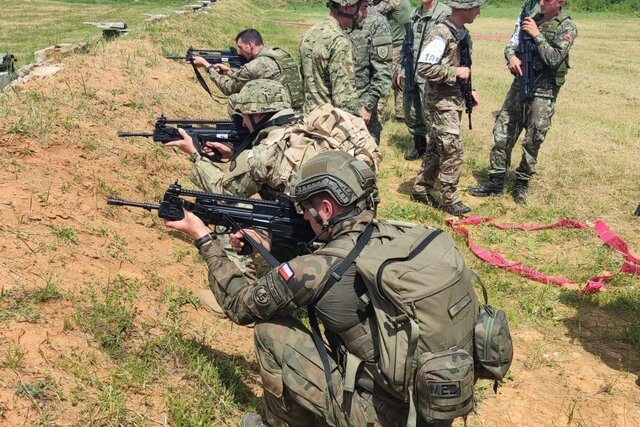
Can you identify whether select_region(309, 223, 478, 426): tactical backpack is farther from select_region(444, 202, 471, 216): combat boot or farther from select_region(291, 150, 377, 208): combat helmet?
select_region(444, 202, 471, 216): combat boot

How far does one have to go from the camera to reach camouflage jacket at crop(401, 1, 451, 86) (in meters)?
8.54

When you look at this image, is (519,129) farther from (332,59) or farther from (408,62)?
(332,59)

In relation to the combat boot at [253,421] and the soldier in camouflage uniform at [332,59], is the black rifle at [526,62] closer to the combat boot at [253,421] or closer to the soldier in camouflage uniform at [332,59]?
the soldier in camouflage uniform at [332,59]

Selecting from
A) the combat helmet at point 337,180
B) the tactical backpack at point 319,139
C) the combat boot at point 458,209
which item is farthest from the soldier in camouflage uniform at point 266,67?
the combat helmet at point 337,180

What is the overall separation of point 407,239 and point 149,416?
1.70 meters

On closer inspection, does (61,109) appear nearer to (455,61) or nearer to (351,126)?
(351,126)

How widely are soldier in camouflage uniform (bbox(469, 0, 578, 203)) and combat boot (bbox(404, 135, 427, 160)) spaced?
4.97 ft

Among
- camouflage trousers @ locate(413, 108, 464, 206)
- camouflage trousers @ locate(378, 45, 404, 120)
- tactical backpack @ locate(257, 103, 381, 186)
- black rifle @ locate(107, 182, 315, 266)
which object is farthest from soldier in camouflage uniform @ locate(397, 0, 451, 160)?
black rifle @ locate(107, 182, 315, 266)

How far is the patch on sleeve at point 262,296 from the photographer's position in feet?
9.48

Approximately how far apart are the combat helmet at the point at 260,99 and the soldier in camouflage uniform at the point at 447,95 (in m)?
2.75

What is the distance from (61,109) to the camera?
20.4 feet

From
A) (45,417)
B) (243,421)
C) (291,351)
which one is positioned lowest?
(243,421)

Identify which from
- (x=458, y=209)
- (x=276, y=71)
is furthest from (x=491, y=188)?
(x=276, y=71)

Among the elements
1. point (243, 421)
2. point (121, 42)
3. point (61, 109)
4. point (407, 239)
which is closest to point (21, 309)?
point (243, 421)
